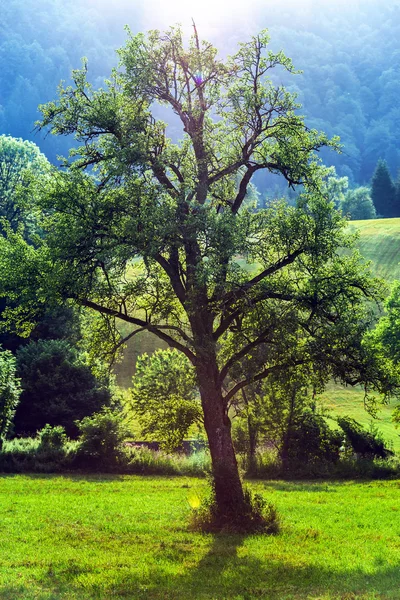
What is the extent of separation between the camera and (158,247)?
20.4 m

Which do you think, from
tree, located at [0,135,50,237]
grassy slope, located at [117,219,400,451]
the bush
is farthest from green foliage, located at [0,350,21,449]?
grassy slope, located at [117,219,400,451]

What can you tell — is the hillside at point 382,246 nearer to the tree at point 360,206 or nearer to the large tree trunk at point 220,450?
the tree at point 360,206

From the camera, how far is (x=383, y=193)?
15362 cm

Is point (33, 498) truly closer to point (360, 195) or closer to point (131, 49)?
point (131, 49)

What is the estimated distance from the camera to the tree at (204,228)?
20953 millimetres

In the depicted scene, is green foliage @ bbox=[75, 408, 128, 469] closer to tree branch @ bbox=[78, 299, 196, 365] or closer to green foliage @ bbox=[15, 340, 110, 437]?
green foliage @ bbox=[15, 340, 110, 437]

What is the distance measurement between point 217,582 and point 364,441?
91.6 feet

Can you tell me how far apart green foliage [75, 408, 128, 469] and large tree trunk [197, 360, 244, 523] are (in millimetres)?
18496

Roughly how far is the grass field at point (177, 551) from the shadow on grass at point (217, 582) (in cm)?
3

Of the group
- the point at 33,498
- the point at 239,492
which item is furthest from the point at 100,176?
the point at 33,498

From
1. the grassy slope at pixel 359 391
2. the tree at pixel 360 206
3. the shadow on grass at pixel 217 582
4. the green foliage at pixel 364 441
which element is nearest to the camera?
the shadow on grass at pixel 217 582

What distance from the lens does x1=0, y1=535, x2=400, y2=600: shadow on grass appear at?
14.4 meters

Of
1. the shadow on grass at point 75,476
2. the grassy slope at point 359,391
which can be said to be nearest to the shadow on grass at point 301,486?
the shadow on grass at point 75,476

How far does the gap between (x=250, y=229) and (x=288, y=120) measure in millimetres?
4523
